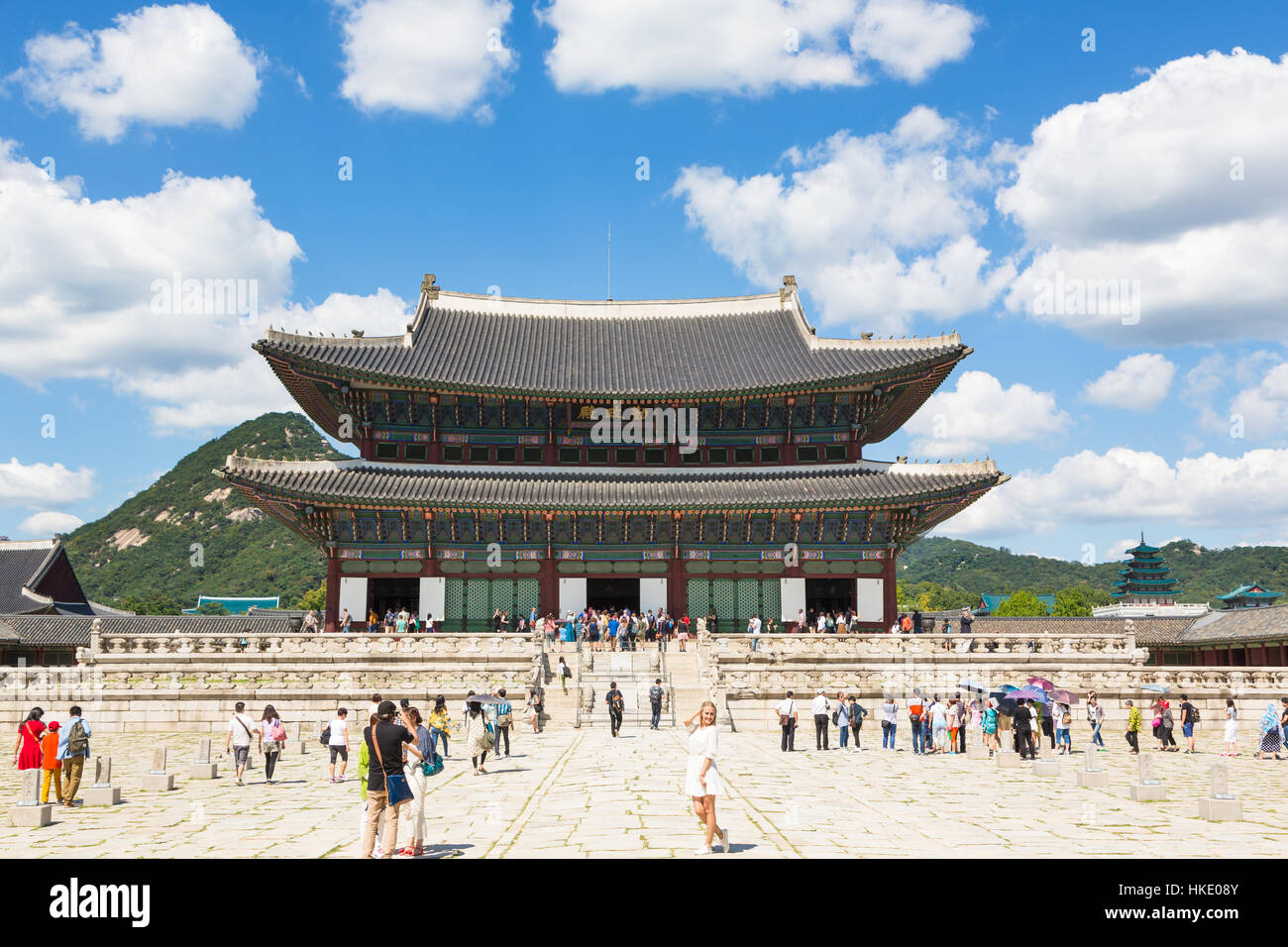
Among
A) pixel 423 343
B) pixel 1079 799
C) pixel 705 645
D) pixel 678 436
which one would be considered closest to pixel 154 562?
pixel 423 343

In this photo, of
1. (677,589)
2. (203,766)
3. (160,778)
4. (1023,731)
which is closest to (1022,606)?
(677,589)

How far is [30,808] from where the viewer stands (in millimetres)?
14711

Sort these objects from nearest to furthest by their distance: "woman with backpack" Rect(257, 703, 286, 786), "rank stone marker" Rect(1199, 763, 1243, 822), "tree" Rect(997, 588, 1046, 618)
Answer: "rank stone marker" Rect(1199, 763, 1243, 822), "woman with backpack" Rect(257, 703, 286, 786), "tree" Rect(997, 588, 1046, 618)

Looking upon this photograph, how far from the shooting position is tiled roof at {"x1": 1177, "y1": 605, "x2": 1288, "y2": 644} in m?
40.2

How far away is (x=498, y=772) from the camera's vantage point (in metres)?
19.0

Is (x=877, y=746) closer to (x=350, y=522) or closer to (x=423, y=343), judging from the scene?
(x=350, y=522)

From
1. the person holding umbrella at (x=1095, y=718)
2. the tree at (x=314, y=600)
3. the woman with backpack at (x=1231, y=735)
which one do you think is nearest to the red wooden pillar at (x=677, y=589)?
the person holding umbrella at (x=1095, y=718)

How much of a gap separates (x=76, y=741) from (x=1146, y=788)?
62.5ft

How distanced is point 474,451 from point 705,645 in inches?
647

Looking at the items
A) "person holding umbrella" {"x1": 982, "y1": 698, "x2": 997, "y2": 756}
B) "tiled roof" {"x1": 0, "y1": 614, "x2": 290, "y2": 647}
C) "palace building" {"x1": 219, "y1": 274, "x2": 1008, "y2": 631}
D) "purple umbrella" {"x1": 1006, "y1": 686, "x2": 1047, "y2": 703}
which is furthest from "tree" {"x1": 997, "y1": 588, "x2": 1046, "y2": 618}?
"purple umbrella" {"x1": 1006, "y1": 686, "x2": 1047, "y2": 703}

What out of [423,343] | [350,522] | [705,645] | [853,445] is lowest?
[705,645]

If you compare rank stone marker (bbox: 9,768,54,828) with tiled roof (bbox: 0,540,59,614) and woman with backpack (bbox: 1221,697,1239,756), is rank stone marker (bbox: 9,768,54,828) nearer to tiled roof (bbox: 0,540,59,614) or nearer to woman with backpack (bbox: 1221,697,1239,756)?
woman with backpack (bbox: 1221,697,1239,756)

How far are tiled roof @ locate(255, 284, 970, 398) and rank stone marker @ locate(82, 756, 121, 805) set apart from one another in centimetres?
2412

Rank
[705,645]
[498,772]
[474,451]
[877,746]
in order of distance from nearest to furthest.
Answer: [498,772]
[877,746]
[705,645]
[474,451]
